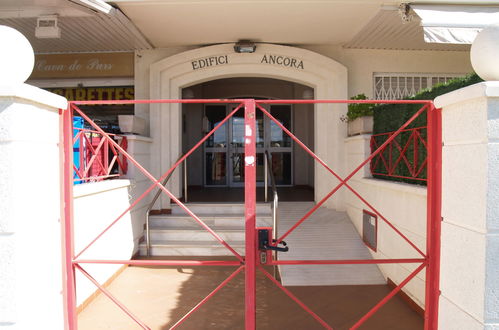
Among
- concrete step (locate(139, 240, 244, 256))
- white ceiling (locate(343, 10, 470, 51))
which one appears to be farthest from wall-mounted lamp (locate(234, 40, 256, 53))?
concrete step (locate(139, 240, 244, 256))

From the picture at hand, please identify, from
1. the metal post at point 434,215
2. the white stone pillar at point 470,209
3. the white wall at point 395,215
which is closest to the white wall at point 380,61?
the white wall at point 395,215

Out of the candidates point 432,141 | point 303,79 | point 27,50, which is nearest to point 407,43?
point 303,79

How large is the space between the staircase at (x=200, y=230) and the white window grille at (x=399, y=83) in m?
2.90

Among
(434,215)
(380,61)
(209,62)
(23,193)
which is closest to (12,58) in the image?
(23,193)

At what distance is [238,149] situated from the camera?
35.5 feet

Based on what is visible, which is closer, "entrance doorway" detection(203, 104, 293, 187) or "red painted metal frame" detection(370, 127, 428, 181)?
"red painted metal frame" detection(370, 127, 428, 181)

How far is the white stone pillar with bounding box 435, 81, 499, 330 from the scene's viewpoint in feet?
6.65

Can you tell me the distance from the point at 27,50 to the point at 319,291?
3.91m

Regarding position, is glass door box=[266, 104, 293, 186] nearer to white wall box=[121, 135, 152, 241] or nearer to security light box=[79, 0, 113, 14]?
white wall box=[121, 135, 152, 241]

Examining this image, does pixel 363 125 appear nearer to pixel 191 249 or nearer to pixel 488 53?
pixel 191 249

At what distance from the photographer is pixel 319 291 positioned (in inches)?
190

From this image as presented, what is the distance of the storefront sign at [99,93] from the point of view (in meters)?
7.73

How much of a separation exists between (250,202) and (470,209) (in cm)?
126

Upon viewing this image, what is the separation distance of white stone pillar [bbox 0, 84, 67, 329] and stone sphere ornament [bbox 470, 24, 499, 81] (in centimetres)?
232
